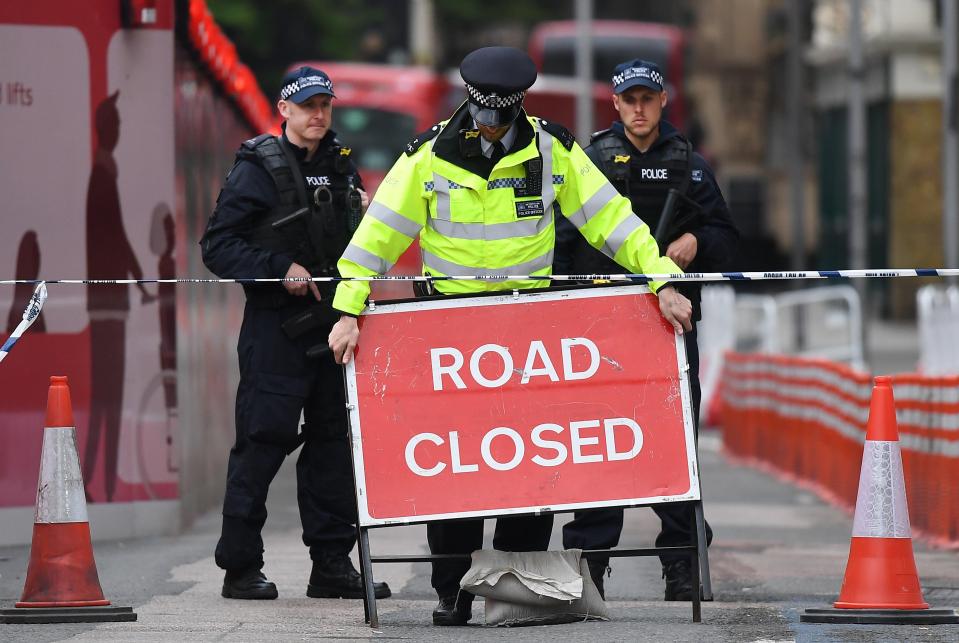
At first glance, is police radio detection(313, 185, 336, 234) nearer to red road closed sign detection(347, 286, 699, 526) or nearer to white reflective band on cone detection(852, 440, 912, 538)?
red road closed sign detection(347, 286, 699, 526)

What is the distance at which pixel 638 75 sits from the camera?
7.77 metres

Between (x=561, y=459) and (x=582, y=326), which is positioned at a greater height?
(x=582, y=326)

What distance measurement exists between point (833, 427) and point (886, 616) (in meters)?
6.71

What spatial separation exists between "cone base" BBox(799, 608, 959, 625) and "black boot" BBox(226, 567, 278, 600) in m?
1.96

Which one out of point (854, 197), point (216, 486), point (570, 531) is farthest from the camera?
point (854, 197)

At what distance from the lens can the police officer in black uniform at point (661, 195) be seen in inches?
307

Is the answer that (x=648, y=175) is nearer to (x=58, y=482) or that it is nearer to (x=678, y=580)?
(x=678, y=580)

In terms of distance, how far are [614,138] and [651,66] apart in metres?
0.30

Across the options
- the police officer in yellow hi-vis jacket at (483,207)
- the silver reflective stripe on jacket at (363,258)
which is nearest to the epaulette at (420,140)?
the police officer in yellow hi-vis jacket at (483,207)

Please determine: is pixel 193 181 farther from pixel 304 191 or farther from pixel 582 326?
pixel 582 326

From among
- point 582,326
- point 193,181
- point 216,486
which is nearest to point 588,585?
point 582,326

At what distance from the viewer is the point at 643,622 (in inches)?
273

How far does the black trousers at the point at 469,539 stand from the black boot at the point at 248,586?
78cm

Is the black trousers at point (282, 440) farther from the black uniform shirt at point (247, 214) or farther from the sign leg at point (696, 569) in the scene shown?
the sign leg at point (696, 569)
